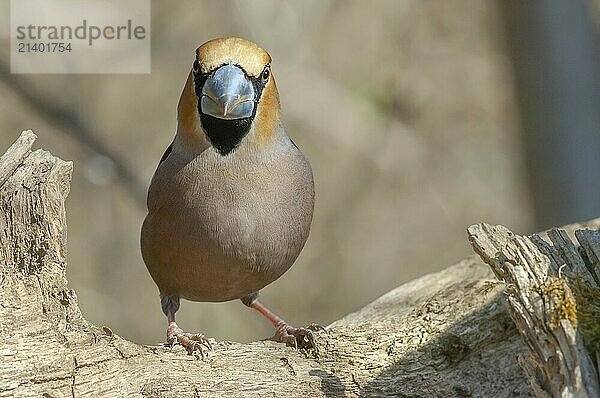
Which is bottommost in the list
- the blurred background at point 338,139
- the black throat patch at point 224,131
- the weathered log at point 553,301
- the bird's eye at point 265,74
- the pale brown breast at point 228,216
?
the weathered log at point 553,301

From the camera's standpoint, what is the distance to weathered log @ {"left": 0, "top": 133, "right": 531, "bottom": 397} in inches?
136

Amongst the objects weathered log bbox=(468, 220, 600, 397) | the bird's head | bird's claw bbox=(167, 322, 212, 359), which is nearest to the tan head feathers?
the bird's head

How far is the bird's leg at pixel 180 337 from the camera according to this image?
3.99 meters

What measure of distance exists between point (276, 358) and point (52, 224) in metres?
1.08

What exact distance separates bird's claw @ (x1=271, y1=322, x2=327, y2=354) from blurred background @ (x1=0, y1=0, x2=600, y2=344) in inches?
126

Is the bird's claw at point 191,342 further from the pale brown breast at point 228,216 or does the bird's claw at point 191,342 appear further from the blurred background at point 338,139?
the blurred background at point 338,139

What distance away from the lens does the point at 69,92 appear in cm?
929

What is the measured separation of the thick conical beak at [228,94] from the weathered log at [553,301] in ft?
3.83

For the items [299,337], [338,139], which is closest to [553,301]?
[299,337]

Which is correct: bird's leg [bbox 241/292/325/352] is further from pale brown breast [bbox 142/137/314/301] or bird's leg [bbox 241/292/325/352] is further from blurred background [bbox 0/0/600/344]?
blurred background [bbox 0/0/600/344]

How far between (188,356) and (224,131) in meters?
1.07

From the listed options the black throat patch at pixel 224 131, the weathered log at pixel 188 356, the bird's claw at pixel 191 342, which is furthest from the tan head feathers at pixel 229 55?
the bird's claw at pixel 191 342

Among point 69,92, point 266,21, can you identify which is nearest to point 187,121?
point 266,21

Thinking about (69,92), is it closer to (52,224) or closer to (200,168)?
(200,168)
